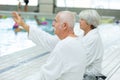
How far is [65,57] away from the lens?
2146 mm

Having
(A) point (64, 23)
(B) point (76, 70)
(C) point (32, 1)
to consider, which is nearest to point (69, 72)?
(B) point (76, 70)

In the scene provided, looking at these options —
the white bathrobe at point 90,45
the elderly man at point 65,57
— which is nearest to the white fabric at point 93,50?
the white bathrobe at point 90,45

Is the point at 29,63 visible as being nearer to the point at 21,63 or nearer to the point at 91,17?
the point at 21,63

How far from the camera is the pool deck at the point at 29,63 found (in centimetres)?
454

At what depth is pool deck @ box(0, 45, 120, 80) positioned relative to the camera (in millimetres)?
4537

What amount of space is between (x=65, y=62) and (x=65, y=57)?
1.6 inches

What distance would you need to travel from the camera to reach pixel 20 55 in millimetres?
6148

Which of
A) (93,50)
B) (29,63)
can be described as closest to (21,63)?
(29,63)

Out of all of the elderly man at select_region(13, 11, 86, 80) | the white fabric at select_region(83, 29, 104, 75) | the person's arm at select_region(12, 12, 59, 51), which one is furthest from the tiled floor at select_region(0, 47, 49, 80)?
the elderly man at select_region(13, 11, 86, 80)

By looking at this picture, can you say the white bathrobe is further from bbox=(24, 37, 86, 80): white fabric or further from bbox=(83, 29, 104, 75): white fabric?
bbox=(24, 37, 86, 80): white fabric

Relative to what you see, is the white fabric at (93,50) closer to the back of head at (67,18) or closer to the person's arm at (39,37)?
the person's arm at (39,37)

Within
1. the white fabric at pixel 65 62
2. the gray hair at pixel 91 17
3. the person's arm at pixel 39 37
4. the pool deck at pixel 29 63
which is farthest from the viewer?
the pool deck at pixel 29 63

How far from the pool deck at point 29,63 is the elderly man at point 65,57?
218 centimetres

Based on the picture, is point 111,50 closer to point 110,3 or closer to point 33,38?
point 33,38
